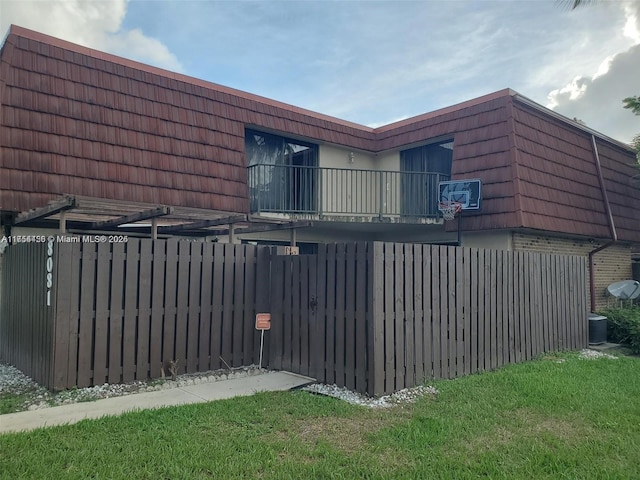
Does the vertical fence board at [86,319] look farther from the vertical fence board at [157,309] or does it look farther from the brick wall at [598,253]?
the brick wall at [598,253]

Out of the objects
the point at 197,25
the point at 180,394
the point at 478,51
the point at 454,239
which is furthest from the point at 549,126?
the point at 180,394

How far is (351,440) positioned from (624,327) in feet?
28.0

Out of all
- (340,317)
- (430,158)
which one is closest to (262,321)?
(340,317)

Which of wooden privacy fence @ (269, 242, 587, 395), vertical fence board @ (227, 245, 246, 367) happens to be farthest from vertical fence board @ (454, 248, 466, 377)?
vertical fence board @ (227, 245, 246, 367)

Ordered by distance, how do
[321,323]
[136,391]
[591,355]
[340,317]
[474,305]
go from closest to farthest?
[136,391]
[340,317]
[321,323]
[474,305]
[591,355]

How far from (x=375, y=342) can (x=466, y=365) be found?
196 centimetres

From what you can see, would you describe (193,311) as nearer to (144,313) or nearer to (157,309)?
(157,309)

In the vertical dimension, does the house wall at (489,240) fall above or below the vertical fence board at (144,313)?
above

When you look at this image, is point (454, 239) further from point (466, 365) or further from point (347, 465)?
point (347, 465)

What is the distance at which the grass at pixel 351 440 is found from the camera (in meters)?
3.64

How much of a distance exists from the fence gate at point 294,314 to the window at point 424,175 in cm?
544

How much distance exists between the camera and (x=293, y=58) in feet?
39.9

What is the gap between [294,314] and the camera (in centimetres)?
685

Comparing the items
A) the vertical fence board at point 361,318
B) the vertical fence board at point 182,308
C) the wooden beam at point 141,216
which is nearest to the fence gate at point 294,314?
the vertical fence board at point 361,318
